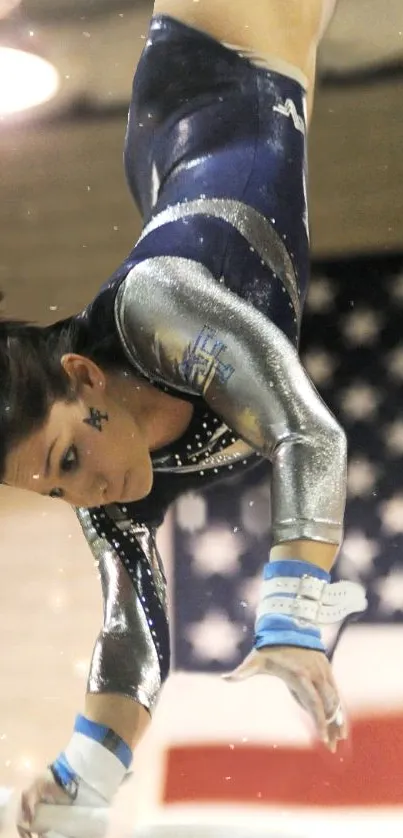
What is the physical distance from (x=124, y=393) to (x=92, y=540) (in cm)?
16

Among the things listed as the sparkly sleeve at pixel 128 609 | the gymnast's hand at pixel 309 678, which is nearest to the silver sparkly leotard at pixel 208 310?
the sparkly sleeve at pixel 128 609

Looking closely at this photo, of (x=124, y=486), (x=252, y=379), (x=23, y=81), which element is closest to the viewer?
(x=252, y=379)

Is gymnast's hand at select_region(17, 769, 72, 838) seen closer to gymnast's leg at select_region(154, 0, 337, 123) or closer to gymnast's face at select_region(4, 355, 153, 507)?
gymnast's face at select_region(4, 355, 153, 507)

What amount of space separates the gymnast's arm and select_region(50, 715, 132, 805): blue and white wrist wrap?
0.03 ft

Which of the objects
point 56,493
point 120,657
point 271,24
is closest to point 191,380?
point 56,493

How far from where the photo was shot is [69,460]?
833 mm

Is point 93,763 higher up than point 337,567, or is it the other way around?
point 337,567

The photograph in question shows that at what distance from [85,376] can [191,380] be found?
0.11m

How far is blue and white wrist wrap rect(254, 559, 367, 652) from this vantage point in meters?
0.76

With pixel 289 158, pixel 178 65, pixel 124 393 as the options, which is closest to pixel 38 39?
pixel 178 65

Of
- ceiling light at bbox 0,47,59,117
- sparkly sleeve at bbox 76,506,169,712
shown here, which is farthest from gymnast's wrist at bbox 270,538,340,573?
ceiling light at bbox 0,47,59,117

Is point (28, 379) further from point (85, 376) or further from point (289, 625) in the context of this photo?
point (289, 625)

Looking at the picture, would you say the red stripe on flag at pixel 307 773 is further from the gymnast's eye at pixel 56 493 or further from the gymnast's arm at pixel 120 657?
the gymnast's eye at pixel 56 493

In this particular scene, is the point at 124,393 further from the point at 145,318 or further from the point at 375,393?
the point at 375,393
